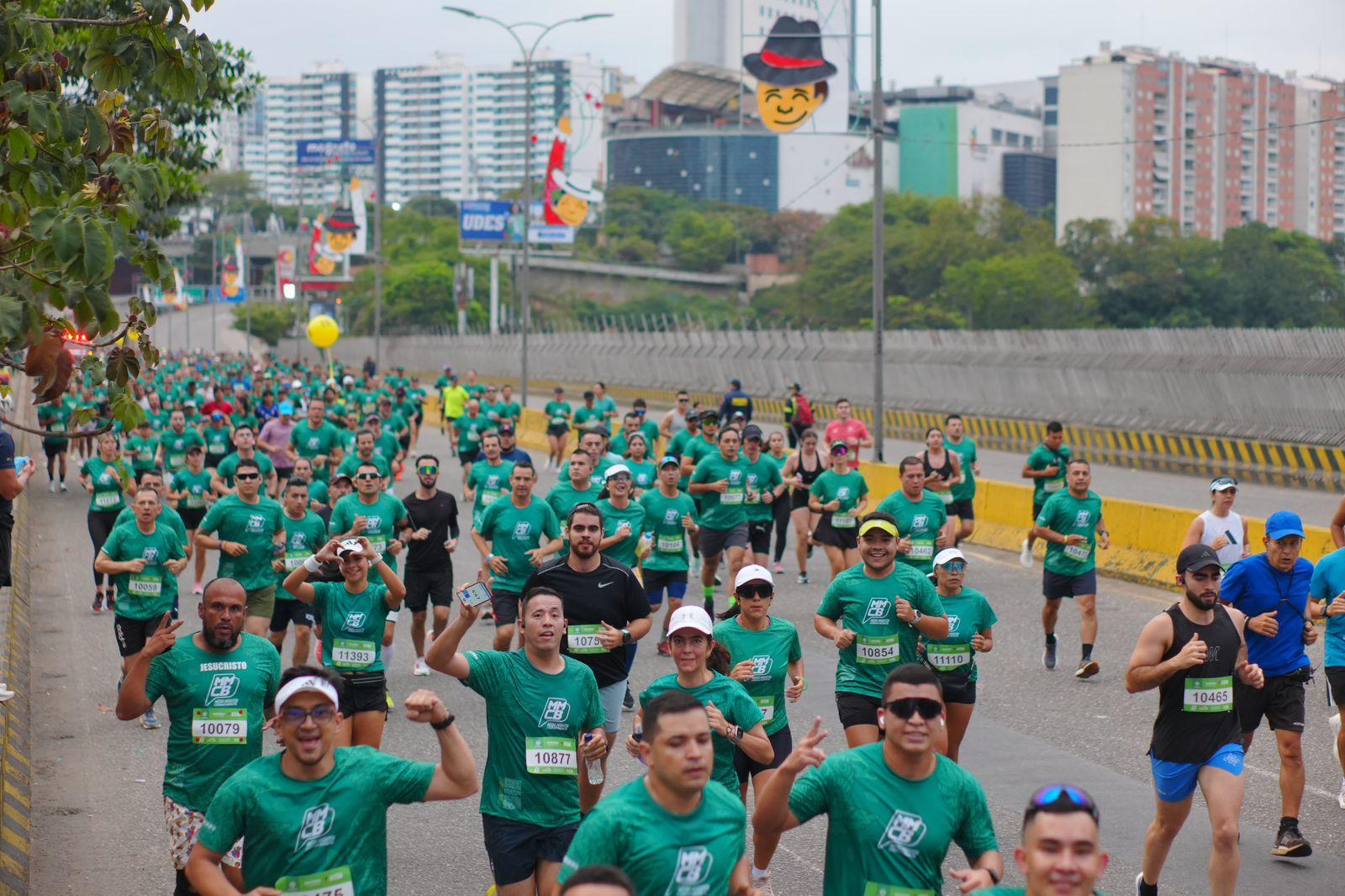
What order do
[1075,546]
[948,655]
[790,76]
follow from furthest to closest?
[790,76] → [1075,546] → [948,655]

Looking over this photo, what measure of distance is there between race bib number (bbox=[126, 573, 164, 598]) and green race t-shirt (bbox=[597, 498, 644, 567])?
3.08m

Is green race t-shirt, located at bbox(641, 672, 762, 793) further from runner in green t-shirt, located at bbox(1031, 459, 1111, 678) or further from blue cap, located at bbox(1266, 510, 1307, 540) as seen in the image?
runner in green t-shirt, located at bbox(1031, 459, 1111, 678)

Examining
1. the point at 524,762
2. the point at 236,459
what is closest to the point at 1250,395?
the point at 236,459

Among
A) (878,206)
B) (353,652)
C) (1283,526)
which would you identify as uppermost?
(878,206)

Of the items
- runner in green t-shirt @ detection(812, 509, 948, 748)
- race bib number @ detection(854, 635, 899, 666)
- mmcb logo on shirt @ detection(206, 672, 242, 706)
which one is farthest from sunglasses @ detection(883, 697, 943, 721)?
race bib number @ detection(854, 635, 899, 666)

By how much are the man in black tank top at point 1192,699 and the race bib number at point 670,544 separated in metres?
5.80

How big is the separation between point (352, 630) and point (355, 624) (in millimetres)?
41

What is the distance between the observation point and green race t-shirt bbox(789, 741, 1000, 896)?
5.27 metres

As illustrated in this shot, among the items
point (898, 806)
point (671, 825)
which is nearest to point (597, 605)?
point (898, 806)

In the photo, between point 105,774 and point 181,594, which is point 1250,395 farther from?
point 105,774

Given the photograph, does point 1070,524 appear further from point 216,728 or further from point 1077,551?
point 216,728

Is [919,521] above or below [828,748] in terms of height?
above

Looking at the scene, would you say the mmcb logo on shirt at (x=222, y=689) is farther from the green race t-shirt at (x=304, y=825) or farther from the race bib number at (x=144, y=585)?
the race bib number at (x=144, y=585)

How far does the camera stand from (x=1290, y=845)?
8.76 m
